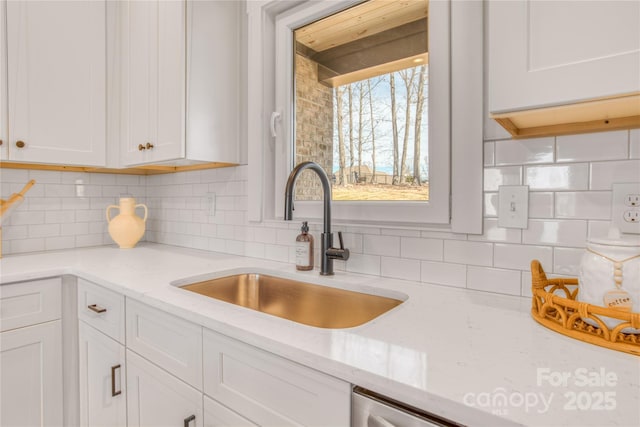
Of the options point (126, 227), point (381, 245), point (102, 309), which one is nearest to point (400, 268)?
point (381, 245)

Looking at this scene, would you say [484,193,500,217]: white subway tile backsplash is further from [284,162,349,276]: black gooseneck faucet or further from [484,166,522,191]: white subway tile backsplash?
[284,162,349,276]: black gooseneck faucet

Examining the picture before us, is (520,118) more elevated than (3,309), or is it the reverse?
(520,118)

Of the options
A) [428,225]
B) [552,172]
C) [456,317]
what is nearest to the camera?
[456,317]

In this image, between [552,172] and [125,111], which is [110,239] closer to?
[125,111]

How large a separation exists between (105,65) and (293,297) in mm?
1644

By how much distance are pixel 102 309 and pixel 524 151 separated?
1.52 metres

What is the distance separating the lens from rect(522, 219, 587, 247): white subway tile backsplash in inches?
35.6

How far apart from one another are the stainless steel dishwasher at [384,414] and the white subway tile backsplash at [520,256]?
612 millimetres

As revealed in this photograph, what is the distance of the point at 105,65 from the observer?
1.88 m

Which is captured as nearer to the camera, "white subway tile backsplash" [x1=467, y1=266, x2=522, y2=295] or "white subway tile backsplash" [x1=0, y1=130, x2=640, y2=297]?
"white subway tile backsplash" [x1=0, y1=130, x2=640, y2=297]

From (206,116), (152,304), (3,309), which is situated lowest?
(3,309)

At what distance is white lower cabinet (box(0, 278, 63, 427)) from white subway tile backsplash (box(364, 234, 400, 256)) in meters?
1.33

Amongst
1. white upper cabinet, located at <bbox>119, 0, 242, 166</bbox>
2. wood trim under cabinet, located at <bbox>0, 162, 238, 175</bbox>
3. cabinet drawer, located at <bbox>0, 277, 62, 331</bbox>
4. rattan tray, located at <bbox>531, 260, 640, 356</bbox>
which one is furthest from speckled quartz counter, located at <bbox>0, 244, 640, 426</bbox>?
wood trim under cabinet, located at <bbox>0, 162, 238, 175</bbox>

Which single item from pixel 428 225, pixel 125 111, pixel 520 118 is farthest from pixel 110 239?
pixel 520 118
